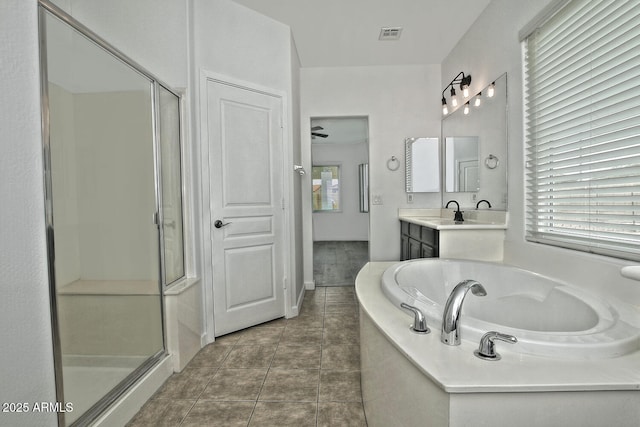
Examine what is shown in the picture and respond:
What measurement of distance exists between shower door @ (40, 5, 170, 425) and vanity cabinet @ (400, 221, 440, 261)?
197cm

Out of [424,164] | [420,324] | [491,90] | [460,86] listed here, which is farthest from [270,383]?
[460,86]

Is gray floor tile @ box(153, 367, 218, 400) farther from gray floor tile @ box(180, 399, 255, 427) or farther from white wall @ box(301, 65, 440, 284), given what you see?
white wall @ box(301, 65, 440, 284)

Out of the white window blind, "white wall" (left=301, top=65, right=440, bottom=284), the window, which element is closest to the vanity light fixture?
"white wall" (left=301, top=65, right=440, bottom=284)

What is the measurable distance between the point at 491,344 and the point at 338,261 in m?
4.59

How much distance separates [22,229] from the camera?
1.08m

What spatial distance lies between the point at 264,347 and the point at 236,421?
0.79 meters

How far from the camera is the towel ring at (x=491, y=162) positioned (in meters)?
2.42

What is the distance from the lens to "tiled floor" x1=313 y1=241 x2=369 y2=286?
4253 mm

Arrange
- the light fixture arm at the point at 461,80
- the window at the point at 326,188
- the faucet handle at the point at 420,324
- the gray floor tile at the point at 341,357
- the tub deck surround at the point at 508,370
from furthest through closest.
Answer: the window at the point at 326,188
the light fixture arm at the point at 461,80
the gray floor tile at the point at 341,357
the faucet handle at the point at 420,324
the tub deck surround at the point at 508,370

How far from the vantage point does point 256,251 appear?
8.92ft

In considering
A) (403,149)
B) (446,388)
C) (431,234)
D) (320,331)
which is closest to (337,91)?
(403,149)

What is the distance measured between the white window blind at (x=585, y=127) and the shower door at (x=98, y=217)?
2.26 m

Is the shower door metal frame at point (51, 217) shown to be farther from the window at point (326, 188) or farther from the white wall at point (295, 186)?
the window at point (326, 188)

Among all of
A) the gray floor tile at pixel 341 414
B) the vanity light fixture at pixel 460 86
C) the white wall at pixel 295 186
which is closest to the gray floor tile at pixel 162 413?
the gray floor tile at pixel 341 414
